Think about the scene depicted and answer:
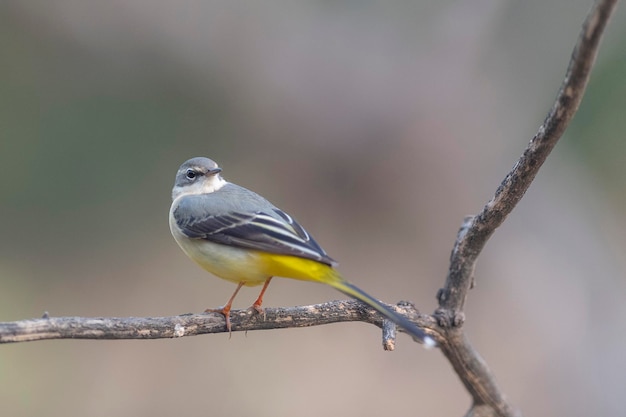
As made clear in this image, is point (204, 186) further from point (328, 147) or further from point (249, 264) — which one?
point (328, 147)

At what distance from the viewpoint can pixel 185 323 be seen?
3.51m

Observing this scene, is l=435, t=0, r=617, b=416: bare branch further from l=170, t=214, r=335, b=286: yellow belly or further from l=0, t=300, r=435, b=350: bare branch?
l=170, t=214, r=335, b=286: yellow belly

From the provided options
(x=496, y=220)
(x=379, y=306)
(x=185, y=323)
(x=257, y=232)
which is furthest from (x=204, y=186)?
(x=496, y=220)

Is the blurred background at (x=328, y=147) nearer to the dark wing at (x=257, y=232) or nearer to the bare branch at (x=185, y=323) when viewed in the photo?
the dark wing at (x=257, y=232)

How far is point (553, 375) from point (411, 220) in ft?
10.1

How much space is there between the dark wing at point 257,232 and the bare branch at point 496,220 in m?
0.82

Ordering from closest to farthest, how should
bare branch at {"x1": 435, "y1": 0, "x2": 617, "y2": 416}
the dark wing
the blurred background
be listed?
bare branch at {"x1": 435, "y1": 0, "x2": 617, "y2": 416}, the dark wing, the blurred background

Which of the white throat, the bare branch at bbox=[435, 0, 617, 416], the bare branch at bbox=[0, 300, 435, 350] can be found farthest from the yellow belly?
the bare branch at bbox=[435, 0, 617, 416]

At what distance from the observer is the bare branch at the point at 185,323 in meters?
3.04

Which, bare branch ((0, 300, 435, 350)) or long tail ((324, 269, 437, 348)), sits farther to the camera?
long tail ((324, 269, 437, 348))

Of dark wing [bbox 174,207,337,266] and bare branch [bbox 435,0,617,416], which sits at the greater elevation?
dark wing [bbox 174,207,337,266]

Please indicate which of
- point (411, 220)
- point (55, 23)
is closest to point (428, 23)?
point (411, 220)

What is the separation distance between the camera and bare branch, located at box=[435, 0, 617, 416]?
2529mm

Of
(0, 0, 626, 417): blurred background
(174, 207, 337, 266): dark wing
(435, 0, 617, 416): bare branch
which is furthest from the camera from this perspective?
(0, 0, 626, 417): blurred background
